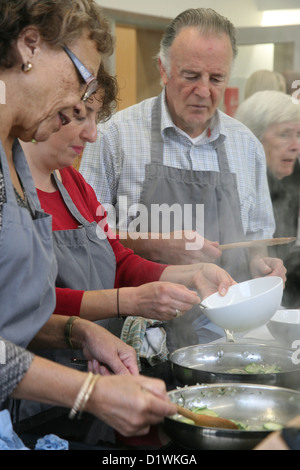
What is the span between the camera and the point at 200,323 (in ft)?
6.63

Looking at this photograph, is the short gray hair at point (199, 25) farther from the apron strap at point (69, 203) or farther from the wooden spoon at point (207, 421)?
the wooden spoon at point (207, 421)

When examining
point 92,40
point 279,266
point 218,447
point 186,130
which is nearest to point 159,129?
point 186,130

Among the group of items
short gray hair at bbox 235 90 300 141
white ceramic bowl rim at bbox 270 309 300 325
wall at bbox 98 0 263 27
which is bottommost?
white ceramic bowl rim at bbox 270 309 300 325

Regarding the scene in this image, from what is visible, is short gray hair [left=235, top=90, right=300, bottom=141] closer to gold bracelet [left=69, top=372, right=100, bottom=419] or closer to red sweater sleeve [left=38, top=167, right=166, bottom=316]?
red sweater sleeve [left=38, top=167, right=166, bottom=316]

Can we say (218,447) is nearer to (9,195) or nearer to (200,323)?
(9,195)

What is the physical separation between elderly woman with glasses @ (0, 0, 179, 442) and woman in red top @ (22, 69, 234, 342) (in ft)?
1.04

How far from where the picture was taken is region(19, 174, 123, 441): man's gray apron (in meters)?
1.64

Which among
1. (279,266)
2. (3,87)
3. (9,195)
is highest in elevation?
(3,87)

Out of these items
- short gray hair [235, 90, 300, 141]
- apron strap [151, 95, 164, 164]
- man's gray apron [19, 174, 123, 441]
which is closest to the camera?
man's gray apron [19, 174, 123, 441]

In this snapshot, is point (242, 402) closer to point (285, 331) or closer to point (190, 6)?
point (285, 331)

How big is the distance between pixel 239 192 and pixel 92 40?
1342 mm

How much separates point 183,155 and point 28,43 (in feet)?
4.37

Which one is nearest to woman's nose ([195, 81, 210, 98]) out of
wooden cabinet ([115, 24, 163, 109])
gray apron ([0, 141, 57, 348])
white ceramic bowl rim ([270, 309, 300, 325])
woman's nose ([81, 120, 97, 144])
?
woman's nose ([81, 120, 97, 144])

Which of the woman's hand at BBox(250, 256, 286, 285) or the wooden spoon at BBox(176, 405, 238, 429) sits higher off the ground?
the wooden spoon at BBox(176, 405, 238, 429)
